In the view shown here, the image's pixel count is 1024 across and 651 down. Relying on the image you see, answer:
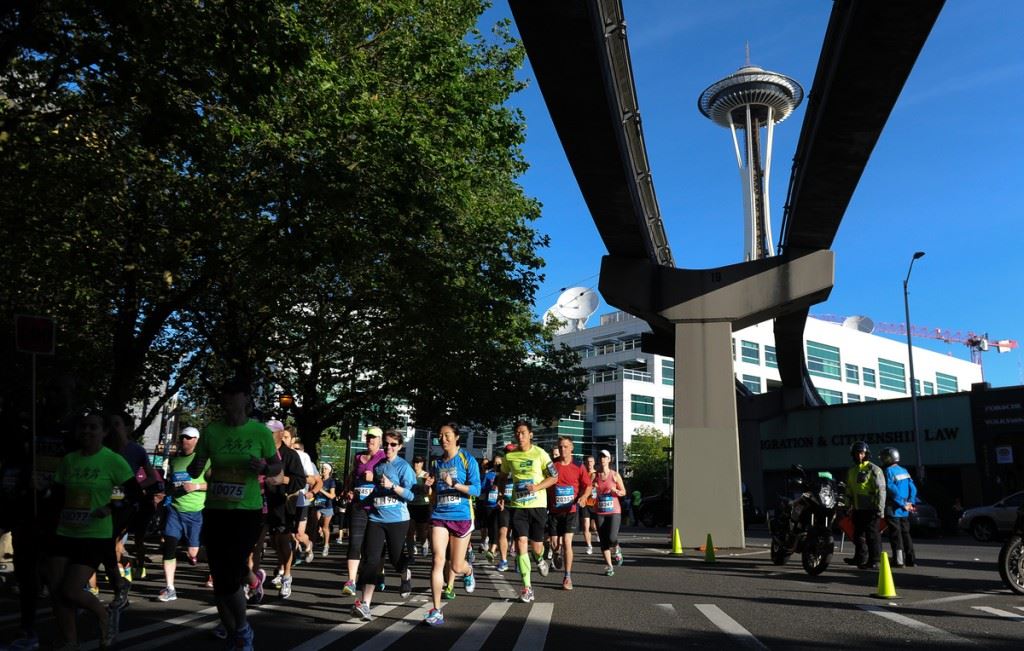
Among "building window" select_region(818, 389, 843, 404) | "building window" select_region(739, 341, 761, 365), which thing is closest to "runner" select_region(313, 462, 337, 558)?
"building window" select_region(739, 341, 761, 365)

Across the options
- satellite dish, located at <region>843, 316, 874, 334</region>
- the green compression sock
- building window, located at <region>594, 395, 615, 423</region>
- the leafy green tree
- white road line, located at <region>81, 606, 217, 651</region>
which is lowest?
white road line, located at <region>81, 606, 217, 651</region>

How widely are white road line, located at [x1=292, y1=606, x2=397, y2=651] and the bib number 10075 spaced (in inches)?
52.2

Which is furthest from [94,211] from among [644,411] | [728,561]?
[644,411]

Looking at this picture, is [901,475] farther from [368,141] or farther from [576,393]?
[576,393]

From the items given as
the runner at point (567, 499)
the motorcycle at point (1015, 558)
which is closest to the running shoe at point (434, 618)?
the runner at point (567, 499)

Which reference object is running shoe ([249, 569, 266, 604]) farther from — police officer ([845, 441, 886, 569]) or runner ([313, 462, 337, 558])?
police officer ([845, 441, 886, 569])

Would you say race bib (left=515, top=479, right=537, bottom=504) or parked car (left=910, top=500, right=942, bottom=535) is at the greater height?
race bib (left=515, top=479, right=537, bottom=504)

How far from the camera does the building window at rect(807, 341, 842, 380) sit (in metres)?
81.3

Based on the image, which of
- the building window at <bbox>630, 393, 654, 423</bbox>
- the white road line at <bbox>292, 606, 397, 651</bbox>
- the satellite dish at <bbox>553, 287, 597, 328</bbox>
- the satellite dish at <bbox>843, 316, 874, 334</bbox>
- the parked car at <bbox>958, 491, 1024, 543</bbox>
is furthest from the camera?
the satellite dish at <bbox>843, 316, 874, 334</bbox>

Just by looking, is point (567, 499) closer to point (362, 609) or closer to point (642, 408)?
point (362, 609)

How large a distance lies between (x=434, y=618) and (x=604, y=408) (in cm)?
7054

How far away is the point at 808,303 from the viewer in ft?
68.5

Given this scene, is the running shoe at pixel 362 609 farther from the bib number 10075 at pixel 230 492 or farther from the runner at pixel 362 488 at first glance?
the bib number 10075 at pixel 230 492

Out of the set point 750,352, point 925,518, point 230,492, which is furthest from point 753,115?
point 230,492
